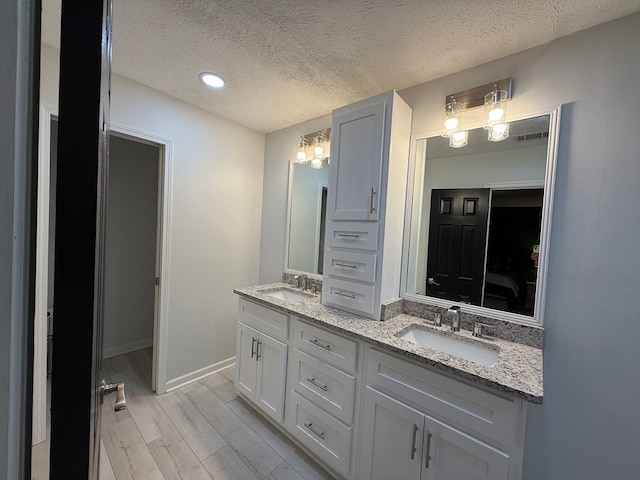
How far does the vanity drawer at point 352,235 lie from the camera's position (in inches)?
65.6

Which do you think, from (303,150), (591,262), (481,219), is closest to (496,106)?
(481,219)

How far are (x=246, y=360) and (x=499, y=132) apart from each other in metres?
2.31

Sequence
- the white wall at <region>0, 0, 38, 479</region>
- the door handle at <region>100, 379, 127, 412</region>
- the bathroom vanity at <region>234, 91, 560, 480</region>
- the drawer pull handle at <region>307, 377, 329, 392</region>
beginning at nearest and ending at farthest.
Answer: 1. the white wall at <region>0, 0, 38, 479</region>
2. the door handle at <region>100, 379, 127, 412</region>
3. the bathroom vanity at <region>234, 91, 560, 480</region>
4. the drawer pull handle at <region>307, 377, 329, 392</region>

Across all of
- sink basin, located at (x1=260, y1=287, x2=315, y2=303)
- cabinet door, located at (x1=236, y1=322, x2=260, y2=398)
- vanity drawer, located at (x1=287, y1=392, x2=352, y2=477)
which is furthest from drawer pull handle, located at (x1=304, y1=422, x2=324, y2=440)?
sink basin, located at (x1=260, y1=287, x2=315, y2=303)

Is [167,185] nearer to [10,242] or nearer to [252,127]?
[252,127]

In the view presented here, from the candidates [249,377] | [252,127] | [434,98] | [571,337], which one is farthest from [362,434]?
[252,127]

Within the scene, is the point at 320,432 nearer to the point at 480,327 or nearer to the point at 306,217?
the point at 480,327

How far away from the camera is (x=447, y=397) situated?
116cm

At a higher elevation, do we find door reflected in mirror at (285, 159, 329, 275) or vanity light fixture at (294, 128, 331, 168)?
vanity light fixture at (294, 128, 331, 168)

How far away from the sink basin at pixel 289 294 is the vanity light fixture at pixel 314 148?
3.77 ft

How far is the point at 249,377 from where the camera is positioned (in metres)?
2.07

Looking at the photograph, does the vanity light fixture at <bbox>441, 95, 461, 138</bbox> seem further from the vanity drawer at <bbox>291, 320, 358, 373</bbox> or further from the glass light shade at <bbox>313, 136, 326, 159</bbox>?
the vanity drawer at <bbox>291, 320, 358, 373</bbox>

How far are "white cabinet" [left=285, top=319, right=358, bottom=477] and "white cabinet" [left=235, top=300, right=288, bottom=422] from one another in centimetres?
9

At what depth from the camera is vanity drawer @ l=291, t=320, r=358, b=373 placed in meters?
1.48
